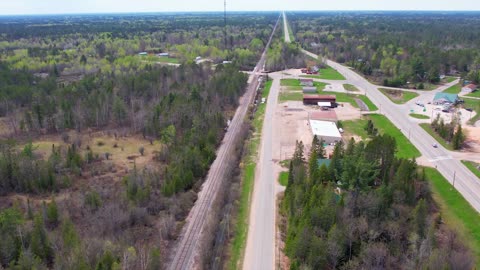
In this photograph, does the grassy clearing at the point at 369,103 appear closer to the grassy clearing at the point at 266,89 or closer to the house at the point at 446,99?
the house at the point at 446,99

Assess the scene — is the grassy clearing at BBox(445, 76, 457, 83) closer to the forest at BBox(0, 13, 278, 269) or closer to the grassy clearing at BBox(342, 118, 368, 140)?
the grassy clearing at BBox(342, 118, 368, 140)

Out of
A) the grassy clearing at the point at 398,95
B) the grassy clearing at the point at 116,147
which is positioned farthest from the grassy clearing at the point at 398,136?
the grassy clearing at the point at 116,147

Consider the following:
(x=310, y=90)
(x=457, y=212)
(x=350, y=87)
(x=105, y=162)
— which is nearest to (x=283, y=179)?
(x=457, y=212)

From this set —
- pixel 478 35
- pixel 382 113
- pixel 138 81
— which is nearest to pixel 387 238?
pixel 382 113

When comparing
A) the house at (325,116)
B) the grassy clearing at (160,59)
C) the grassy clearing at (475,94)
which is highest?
the grassy clearing at (160,59)

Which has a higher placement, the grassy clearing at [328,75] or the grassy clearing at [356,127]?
the grassy clearing at [328,75]
